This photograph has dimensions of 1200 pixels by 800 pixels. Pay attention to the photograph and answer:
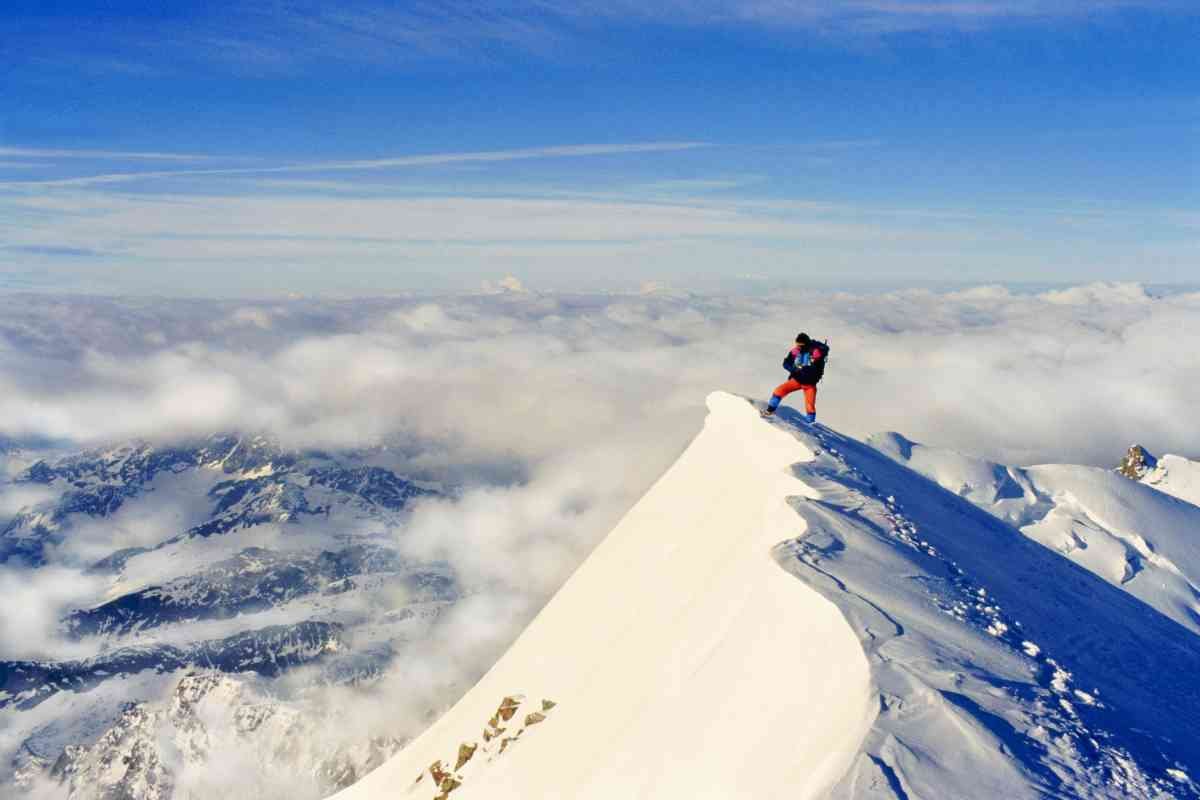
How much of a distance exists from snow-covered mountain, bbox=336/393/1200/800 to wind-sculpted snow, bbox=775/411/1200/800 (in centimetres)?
6

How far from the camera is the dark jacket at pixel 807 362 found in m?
27.8

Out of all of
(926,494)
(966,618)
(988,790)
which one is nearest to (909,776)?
(988,790)

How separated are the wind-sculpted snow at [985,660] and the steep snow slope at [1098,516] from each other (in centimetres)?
4905

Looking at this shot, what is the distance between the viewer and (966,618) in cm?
1686

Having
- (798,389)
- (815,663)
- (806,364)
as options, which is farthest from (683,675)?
(798,389)

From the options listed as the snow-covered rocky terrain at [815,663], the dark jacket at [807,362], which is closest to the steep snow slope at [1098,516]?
the snow-covered rocky terrain at [815,663]

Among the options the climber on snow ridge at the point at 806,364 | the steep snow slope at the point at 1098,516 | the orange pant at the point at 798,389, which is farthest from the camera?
the steep snow slope at the point at 1098,516

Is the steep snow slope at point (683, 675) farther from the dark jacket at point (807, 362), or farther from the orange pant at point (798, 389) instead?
the dark jacket at point (807, 362)

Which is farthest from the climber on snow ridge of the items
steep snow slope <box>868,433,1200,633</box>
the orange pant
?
steep snow slope <box>868,433,1200,633</box>

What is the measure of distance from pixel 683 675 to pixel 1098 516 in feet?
483

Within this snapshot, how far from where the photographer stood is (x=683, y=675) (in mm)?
16828

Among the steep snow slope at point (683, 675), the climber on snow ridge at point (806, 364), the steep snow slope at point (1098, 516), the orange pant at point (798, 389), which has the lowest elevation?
the steep snow slope at point (1098, 516)

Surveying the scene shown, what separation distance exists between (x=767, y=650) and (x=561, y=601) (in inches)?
792

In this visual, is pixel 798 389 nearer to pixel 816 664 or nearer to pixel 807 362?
pixel 807 362
